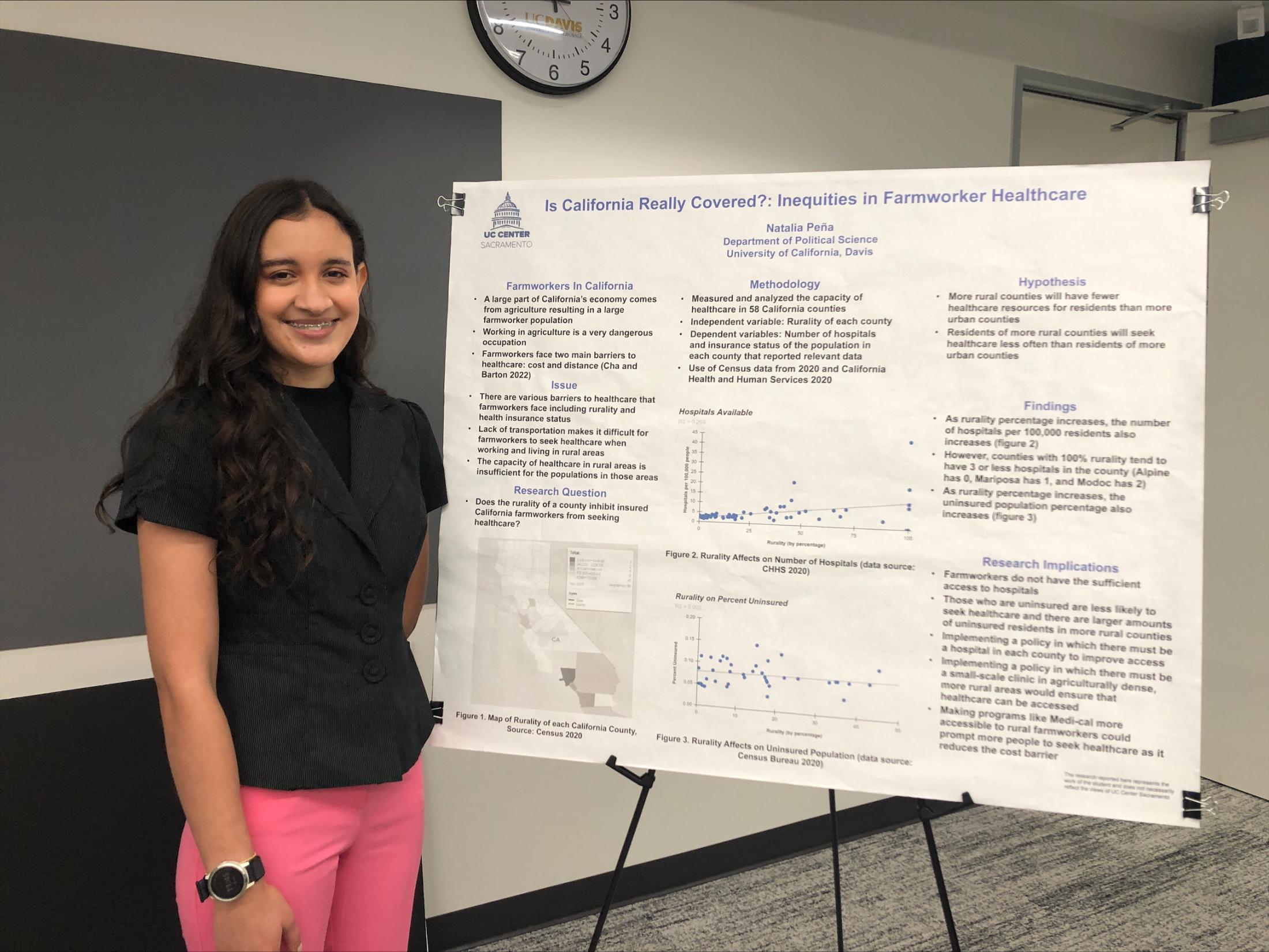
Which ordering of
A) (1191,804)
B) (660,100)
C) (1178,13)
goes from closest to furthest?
1. (1191,804)
2. (660,100)
3. (1178,13)

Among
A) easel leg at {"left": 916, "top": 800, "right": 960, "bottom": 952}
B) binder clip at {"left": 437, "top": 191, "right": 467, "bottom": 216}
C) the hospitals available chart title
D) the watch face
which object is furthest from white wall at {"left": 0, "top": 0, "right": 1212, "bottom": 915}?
easel leg at {"left": 916, "top": 800, "right": 960, "bottom": 952}

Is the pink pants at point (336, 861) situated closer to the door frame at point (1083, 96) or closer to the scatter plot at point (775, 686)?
the scatter plot at point (775, 686)

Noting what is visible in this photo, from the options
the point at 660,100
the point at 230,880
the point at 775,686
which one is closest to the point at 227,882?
the point at 230,880

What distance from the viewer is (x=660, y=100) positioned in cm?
227

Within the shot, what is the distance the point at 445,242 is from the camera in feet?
6.73

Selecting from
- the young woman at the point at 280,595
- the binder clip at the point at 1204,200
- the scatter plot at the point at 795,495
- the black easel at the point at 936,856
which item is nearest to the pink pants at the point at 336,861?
the young woman at the point at 280,595

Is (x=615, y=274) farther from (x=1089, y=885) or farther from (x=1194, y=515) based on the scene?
(x=1089, y=885)

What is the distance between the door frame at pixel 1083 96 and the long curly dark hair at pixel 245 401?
2603mm

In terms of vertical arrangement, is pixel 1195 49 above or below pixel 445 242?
above

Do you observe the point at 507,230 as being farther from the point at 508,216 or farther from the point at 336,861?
the point at 336,861

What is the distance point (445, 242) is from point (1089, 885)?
8.89ft

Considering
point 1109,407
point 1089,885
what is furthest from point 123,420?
point 1089,885

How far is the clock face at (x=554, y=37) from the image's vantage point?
2.01 metres

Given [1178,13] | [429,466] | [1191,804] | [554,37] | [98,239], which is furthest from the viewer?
[1178,13]
